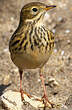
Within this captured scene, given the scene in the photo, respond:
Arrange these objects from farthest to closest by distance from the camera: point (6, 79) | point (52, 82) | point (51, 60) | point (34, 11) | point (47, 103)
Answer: point (51, 60) < point (6, 79) < point (52, 82) < point (47, 103) < point (34, 11)

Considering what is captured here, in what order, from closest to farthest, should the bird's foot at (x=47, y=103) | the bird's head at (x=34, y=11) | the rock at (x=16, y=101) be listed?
the bird's head at (x=34, y=11) → the rock at (x=16, y=101) → the bird's foot at (x=47, y=103)

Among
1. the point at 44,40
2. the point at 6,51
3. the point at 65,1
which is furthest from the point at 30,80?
the point at 65,1

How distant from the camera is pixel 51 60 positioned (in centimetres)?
738

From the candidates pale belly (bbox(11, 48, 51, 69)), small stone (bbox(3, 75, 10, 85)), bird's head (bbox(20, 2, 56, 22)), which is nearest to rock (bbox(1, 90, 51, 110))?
pale belly (bbox(11, 48, 51, 69))

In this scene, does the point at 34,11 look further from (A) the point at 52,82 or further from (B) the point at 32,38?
(A) the point at 52,82

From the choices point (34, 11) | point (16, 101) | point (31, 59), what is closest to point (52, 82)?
point (16, 101)

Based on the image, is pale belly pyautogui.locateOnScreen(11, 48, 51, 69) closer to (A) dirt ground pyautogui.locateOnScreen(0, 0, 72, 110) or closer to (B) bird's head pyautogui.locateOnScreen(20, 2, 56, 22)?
(B) bird's head pyautogui.locateOnScreen(20, 2, 56, 22)

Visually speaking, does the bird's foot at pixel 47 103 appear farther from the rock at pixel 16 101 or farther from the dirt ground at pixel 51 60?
the dirt ground at pixel 51 60

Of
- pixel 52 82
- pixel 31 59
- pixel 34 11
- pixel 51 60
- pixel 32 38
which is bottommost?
pixel 52 82

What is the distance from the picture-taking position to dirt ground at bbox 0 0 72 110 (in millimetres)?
6527

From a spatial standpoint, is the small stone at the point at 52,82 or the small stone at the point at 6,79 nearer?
the small stone at the point at 52,82

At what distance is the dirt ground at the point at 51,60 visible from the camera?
653 cm

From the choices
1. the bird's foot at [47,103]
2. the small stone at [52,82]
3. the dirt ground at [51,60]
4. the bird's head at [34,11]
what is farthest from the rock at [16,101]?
the bird's head at [34,11]

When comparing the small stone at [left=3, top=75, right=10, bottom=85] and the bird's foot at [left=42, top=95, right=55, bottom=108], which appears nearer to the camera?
the bird's foot at [left=42, top=95, right=55, bottom=108]
